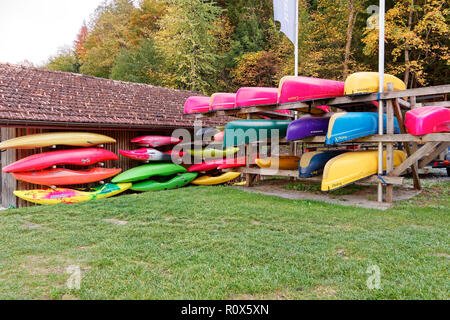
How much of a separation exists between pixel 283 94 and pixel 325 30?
1439cm

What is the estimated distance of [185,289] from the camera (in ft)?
9.53

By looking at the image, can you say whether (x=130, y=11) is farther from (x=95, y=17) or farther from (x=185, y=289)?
(x=185, y=289)

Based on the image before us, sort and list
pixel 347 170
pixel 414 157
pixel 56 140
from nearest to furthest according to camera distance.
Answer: pixel 414 157
pixel 347 170
pixel 56 140

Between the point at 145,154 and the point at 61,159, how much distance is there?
250 cm

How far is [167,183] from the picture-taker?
993cm

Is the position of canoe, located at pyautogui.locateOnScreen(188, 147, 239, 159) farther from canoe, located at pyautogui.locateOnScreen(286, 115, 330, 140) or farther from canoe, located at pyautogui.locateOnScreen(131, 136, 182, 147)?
canoe, located at pyautogui.locateOnScreen(286, 115, 330, 140)

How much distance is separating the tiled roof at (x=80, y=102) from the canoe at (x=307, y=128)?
14.9 ft

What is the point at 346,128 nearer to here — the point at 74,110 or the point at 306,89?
the point at 306,89

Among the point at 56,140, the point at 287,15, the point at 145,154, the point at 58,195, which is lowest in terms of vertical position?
the point at 58,195

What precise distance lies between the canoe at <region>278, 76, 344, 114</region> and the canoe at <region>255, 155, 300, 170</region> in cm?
207

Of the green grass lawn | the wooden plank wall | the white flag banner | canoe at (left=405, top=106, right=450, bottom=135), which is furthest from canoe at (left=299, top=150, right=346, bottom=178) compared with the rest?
the wooden plank wall

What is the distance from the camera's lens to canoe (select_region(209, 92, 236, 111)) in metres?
9.26

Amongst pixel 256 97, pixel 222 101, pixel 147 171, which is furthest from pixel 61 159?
pixel 256 97

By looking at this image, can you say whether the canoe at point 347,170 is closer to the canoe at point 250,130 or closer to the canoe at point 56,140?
the canoe at point 250,130
